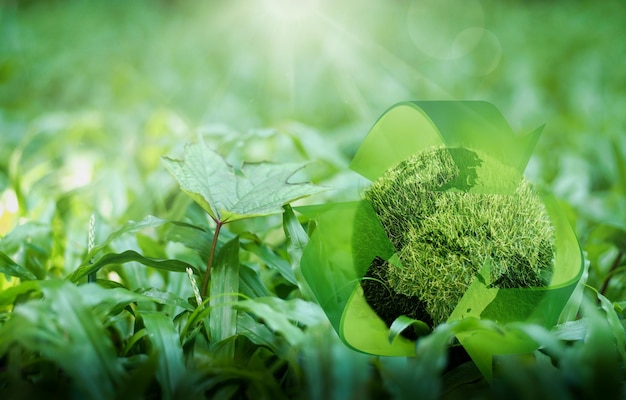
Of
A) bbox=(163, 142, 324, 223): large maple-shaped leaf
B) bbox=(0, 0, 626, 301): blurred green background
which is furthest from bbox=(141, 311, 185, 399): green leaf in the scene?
bbox=(0, 0, 626, 301): blurred green background

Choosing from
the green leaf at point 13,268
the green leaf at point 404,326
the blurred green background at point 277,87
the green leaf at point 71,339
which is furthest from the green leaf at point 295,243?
the blurred green background at point 277,87

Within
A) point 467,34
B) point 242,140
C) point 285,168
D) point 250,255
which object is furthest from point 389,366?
point 467,34

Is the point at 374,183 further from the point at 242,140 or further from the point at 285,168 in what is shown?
the point at 242,140

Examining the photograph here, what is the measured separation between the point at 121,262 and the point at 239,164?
708mm

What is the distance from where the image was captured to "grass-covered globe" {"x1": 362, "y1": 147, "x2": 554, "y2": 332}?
1.99ft

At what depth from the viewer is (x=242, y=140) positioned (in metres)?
1.26

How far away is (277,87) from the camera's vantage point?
8.57 feet

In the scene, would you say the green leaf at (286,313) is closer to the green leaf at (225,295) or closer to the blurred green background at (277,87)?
the green leaf at (225,295)

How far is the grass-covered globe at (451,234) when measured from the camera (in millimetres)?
607

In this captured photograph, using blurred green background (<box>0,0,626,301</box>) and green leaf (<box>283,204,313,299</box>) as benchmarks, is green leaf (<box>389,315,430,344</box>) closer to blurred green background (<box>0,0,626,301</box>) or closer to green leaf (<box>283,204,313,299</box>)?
green leaf (<box>283,204,313,299</box>)

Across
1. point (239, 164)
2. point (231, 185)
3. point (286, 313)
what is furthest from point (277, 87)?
point (286, 313)

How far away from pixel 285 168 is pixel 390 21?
3613mm

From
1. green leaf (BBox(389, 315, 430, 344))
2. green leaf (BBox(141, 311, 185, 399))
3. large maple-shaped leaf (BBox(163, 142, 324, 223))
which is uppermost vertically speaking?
large maple-shaped leaf (BBox(163, 142, 324, 223))

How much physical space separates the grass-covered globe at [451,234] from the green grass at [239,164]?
0.20 feet
